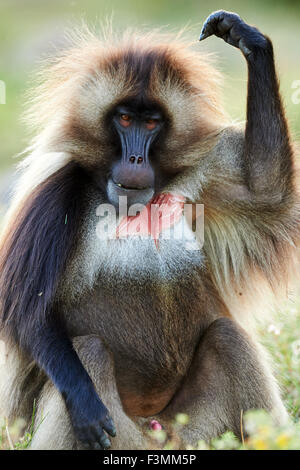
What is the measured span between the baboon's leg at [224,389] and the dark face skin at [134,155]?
0.96m

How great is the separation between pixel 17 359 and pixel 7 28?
13.6m

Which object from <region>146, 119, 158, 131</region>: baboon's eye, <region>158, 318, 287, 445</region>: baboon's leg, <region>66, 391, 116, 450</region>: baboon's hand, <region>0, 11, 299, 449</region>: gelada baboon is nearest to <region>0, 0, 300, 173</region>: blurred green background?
<region>0, 11, 299, 449</region>: gelada baboon

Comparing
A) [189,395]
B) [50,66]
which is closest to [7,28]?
[50,66]

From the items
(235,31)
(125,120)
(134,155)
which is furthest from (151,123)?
(235,31)

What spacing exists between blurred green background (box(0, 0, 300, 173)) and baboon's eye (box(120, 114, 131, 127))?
9675 mm

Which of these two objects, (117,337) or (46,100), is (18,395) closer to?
(117,337)

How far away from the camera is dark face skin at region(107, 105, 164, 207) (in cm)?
498

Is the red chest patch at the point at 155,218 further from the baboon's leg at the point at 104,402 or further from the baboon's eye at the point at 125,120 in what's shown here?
the baboon's leg at the point at 104,402

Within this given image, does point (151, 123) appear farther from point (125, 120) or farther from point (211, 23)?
point (211, 23)

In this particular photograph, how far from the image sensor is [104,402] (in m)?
5.03

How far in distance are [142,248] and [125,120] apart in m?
0.71

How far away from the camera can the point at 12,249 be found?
5.21 metres

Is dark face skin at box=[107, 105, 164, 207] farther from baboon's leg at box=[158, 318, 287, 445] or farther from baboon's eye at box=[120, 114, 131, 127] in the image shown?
baboon's leg at box=[158, 318, 287, 445]

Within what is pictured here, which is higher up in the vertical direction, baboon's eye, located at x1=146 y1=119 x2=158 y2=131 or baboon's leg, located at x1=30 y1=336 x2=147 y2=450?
baboon's eye, located at x1=146 y1=119 x2=158 y2=131
